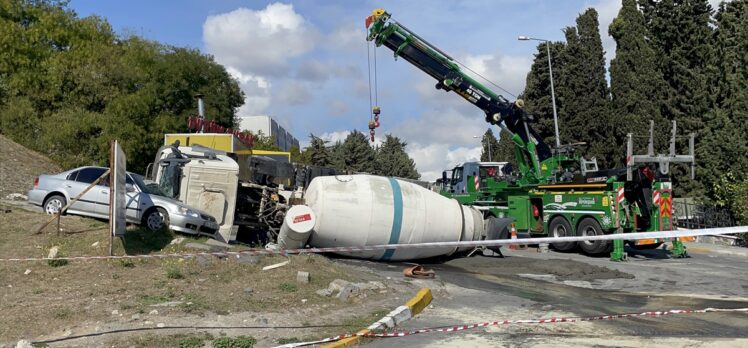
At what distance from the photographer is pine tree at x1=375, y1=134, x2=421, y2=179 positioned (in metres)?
88.1

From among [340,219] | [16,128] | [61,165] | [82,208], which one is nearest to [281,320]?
[340,219]

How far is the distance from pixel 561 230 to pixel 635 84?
20480 millimetres

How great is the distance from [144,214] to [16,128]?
2388cm

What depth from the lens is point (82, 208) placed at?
14453mm

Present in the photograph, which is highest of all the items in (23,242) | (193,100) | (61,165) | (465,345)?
(193,100)

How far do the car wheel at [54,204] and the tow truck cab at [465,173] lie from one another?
14.6 m

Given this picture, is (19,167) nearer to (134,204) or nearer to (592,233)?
(134,204)

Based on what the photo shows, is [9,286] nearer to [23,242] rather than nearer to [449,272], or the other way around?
[23,242]

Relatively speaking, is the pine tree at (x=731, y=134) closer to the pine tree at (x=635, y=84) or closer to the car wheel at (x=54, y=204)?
the pine tree at (x=635, y=84)

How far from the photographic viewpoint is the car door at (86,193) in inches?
568

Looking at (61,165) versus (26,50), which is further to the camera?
(26,50)

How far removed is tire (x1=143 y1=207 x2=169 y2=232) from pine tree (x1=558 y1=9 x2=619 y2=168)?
103ft

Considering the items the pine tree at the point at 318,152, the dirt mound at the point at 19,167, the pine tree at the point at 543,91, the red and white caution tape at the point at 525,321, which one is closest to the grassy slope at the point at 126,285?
the red and white caution tape at the point at 525,321

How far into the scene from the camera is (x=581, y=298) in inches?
436
